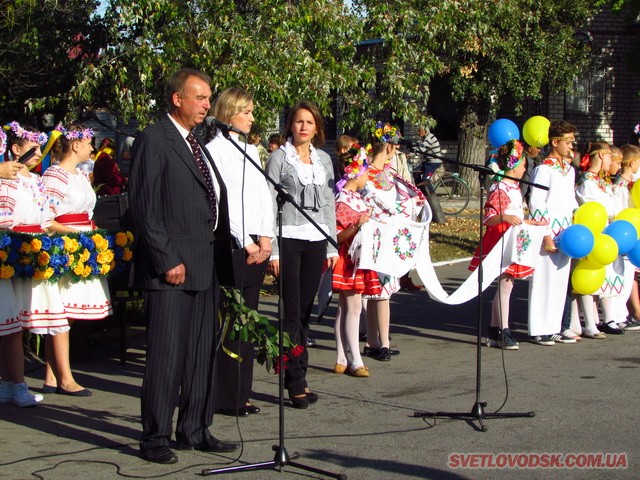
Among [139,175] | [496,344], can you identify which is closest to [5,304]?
[139,175]

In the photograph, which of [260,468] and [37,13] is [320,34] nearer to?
[37,13]

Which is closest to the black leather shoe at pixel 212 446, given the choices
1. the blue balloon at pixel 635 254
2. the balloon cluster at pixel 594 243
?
the balloon cluster at pixel 594 243

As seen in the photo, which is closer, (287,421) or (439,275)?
(287,421)

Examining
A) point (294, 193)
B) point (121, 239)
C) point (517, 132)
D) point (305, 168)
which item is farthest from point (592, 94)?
point (294, 193)

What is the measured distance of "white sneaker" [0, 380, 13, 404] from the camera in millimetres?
7098

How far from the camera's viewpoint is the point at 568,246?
9.02 m

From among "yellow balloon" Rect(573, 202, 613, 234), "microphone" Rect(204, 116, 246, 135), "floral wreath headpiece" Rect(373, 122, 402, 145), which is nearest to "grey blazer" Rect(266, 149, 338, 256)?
"floral wreath headpiece" Rect(373, 122, 402, 145)

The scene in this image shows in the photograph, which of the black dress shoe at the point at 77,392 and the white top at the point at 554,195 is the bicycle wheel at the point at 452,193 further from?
the black dress shoe at the point at 77,392

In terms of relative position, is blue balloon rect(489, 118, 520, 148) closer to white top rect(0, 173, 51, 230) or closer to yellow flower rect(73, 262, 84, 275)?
yellow flower rect(73, 262, 84, 275)

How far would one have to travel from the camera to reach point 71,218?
309 inches

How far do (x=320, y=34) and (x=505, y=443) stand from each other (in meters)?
7.42

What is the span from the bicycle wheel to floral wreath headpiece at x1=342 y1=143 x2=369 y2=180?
12.6 m

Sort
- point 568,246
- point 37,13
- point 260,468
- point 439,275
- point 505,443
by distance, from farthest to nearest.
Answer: point 37,13, point 439,275, point 568,246, point 505,443, point 260,468

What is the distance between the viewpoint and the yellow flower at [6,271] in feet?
22.7
